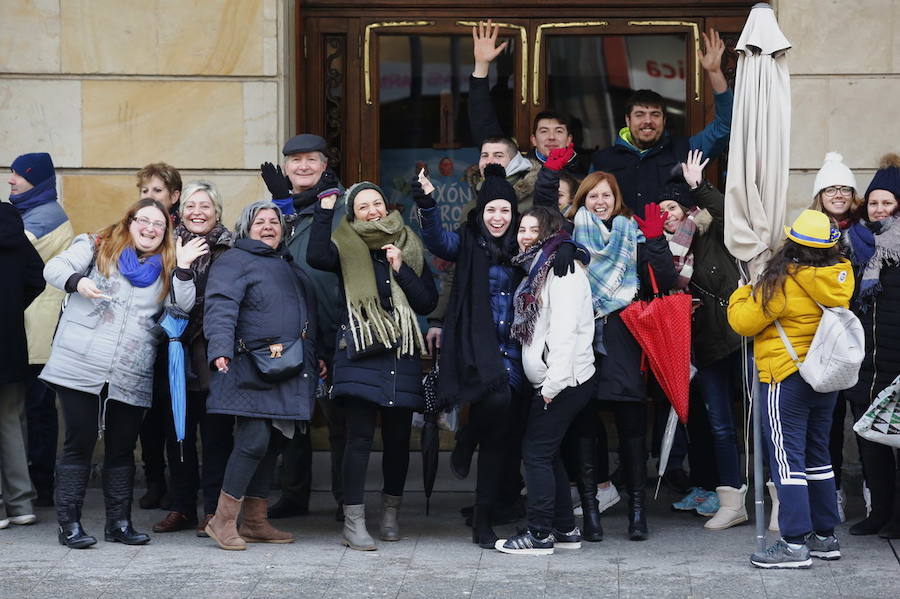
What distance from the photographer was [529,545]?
783 cm

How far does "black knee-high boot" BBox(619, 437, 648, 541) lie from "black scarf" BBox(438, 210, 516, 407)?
885mm

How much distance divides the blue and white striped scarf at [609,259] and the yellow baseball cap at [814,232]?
39.1 inches

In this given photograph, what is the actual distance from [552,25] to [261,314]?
4.07 metres

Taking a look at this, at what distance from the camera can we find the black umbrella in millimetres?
7977

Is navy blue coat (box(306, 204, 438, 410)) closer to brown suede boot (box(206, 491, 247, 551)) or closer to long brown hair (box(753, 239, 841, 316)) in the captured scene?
brown suede boot (box(206, 491, 247, 551))

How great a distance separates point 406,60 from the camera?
10914mm

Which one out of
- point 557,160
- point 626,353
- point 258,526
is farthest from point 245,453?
point 557,160

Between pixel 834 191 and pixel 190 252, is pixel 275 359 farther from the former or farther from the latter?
pixel 834 191

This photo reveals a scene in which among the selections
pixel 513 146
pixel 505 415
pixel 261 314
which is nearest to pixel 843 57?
pixel 513 146

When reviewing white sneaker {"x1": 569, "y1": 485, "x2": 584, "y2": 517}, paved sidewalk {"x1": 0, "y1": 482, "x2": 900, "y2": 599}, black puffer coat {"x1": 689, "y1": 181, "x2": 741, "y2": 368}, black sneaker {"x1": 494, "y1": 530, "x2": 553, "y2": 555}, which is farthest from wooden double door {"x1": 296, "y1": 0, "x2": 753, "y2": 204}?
black sneaker {"x1": 494, "y1": 530, "x2": 553, "y2": 555}

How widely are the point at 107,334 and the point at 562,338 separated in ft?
7.88

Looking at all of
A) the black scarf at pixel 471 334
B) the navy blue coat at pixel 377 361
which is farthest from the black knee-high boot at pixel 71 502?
the black scarf at pixel 471 334

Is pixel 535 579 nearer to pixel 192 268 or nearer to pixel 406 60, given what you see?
pixel 192 268

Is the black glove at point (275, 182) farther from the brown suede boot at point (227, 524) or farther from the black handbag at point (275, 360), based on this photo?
the brown suede boot at point (227, 524)
